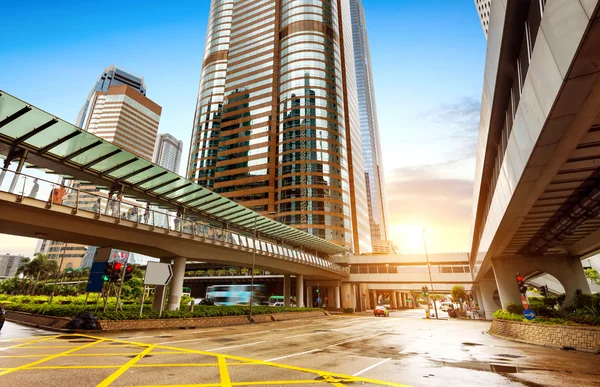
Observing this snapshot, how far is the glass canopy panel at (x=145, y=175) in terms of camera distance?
745 inches

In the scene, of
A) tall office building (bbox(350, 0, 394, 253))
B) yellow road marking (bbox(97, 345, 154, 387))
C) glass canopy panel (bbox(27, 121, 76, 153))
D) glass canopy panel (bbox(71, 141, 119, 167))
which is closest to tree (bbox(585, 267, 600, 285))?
yellow road marking (bbox(97, 345, 154, 387))

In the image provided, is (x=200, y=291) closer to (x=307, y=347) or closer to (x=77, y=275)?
(x=77, y=275)

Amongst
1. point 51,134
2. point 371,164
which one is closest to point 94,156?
point 51,134

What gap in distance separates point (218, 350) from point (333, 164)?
225 ft

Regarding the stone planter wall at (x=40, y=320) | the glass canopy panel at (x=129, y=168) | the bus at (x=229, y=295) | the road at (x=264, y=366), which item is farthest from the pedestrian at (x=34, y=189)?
the bus at (x=229, y=295)

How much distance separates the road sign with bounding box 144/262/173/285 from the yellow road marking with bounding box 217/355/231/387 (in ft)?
38.1

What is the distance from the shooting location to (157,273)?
19.3 metres

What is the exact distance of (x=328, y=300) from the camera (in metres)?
58.8

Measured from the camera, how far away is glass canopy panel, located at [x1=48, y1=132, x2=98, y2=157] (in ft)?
50.0

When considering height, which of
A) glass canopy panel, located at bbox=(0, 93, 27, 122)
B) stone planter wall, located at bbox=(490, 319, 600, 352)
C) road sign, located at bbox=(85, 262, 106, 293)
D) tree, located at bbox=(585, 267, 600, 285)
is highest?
glass canopy panel, located at bbox=(0, 93, 27, 122)

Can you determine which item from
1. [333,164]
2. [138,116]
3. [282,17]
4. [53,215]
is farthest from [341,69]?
[138,116]

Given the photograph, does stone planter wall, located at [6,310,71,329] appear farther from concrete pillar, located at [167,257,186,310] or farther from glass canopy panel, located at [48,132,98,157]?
glass canopy panel, located at [48,132,98,157]

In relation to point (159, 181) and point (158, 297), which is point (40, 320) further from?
point (159, 181)

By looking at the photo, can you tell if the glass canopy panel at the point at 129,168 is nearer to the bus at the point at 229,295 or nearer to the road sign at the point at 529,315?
the road sign at the point at 529,315
